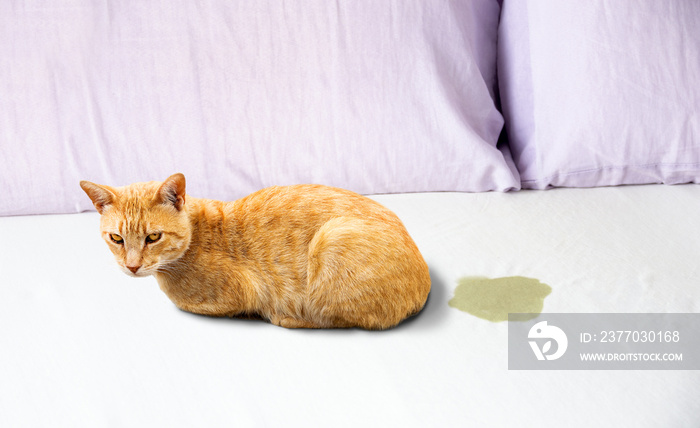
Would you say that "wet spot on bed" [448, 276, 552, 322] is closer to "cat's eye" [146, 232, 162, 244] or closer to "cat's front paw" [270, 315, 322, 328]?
"cat's front paw" [270, 315, 322, 328]

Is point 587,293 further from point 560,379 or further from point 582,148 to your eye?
point 582,148

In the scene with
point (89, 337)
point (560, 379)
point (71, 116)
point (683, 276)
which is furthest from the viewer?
point (71, 116)

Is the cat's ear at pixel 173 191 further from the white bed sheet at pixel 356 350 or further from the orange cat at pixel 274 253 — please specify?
the white bed sheet at pixel 356 350

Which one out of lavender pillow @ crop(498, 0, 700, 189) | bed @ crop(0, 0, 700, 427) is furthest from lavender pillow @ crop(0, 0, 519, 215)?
lavender pillow @ crop(498, 0, 700, 189)

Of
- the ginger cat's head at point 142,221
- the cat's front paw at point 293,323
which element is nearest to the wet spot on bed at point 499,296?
the cat's front paw at point 293,323

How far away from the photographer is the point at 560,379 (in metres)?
0.89

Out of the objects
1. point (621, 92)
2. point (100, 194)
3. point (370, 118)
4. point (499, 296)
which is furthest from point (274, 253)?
point (621, 92)

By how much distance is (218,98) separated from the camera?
141cm

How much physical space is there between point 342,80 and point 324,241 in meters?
0.62

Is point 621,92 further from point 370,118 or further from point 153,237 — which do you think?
point 153,237

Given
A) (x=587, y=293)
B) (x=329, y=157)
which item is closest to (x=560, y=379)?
(x=587, y=293)

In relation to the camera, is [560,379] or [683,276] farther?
[683,276]

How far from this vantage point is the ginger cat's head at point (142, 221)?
0.86 metres

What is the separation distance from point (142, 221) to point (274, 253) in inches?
8.0
